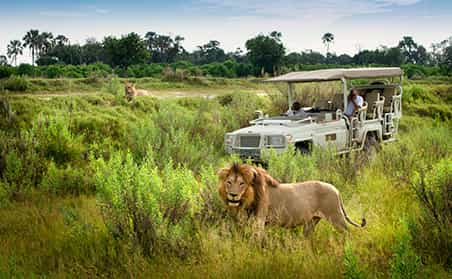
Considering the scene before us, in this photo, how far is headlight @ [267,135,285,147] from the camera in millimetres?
11312

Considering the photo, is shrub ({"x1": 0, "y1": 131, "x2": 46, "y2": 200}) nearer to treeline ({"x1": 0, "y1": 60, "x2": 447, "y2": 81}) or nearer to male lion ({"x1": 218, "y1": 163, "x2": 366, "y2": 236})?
male lion ({"x1": 218, "y1": 163, "x2": 366, "y2": 236})

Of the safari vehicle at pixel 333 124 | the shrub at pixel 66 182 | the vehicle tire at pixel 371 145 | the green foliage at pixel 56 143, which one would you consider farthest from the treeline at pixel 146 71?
the shrub at pixel 66 182

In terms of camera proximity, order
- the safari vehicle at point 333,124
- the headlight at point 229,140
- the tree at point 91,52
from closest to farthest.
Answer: the safari vehicle at point 333,124
the headlight at point 229,140
the tree at point 91,52

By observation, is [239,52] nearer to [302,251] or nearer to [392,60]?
[392,60]

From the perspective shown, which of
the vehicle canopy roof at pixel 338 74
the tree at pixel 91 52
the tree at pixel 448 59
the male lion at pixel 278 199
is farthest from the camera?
the tree at pixel 91 52

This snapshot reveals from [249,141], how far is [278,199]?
223 inches

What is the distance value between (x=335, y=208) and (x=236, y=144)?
5.76 meters

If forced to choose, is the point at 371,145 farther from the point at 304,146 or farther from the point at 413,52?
the point at 413,52

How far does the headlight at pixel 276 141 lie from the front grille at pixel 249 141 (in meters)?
0.27

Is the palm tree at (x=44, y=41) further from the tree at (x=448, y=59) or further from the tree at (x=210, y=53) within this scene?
the tree at (x=448, y=59)

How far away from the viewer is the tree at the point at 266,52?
189ft

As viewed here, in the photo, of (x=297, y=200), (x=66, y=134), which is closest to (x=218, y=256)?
(x=297, y=200)

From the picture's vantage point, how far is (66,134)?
11438mm

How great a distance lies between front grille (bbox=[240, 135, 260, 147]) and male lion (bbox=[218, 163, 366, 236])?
529cm
